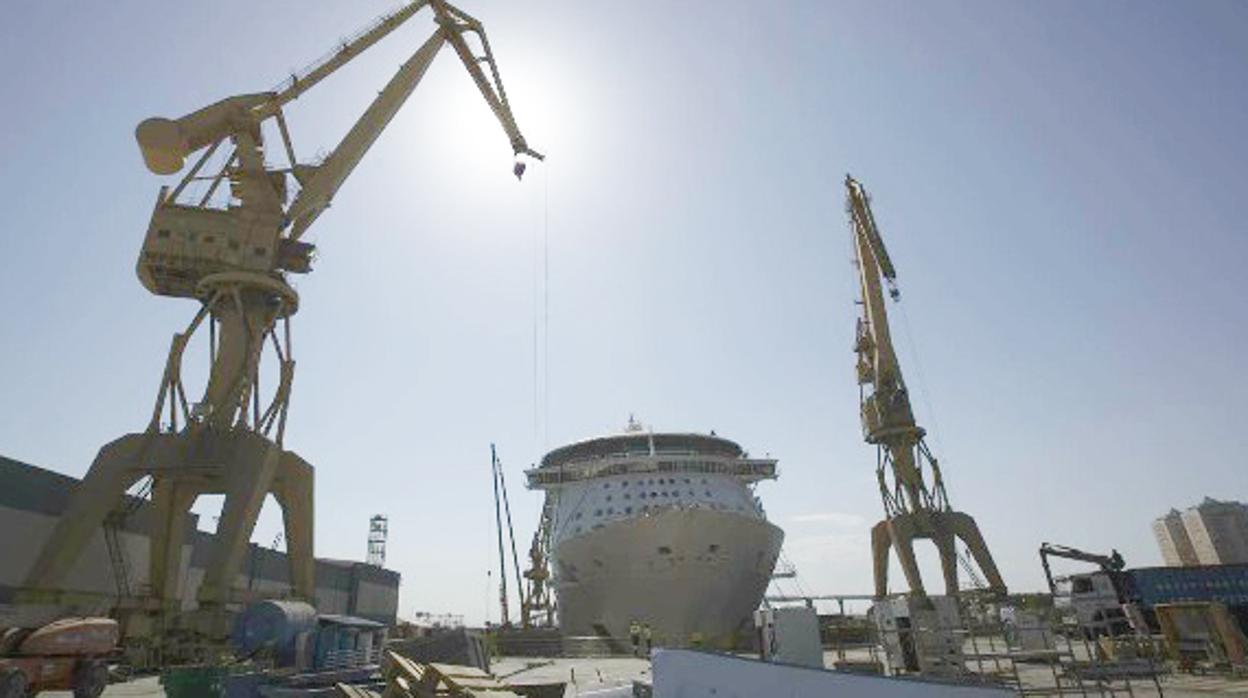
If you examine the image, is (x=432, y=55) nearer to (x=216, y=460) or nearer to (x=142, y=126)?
(x=142, y=126)

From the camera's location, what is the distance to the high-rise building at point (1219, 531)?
9456 centimetres

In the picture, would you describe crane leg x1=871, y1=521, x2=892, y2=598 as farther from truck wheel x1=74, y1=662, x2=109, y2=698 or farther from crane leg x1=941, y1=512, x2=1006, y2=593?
truck wheel x1=74, y1=662, x2=109, y2=698

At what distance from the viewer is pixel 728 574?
88.9 feet

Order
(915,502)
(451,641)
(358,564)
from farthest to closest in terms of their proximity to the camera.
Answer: (358,564)
(915,502)
(451,641)

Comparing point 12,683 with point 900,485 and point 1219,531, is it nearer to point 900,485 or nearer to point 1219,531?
point 900,485

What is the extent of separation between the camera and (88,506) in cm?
2005

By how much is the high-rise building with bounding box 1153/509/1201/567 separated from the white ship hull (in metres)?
112

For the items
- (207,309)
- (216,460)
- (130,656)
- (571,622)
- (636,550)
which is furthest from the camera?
(571,622)

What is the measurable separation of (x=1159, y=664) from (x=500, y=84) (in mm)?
34148

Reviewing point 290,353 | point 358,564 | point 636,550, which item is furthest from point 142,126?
point 358,564

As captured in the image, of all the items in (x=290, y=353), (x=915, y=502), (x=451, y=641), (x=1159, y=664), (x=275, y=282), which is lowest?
(x=1159, y=664)

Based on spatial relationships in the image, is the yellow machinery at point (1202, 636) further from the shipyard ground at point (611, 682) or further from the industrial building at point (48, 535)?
the industrial building at point (48, 535)

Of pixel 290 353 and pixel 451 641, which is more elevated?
pixel 290 353

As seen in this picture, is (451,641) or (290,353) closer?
(451,641)
